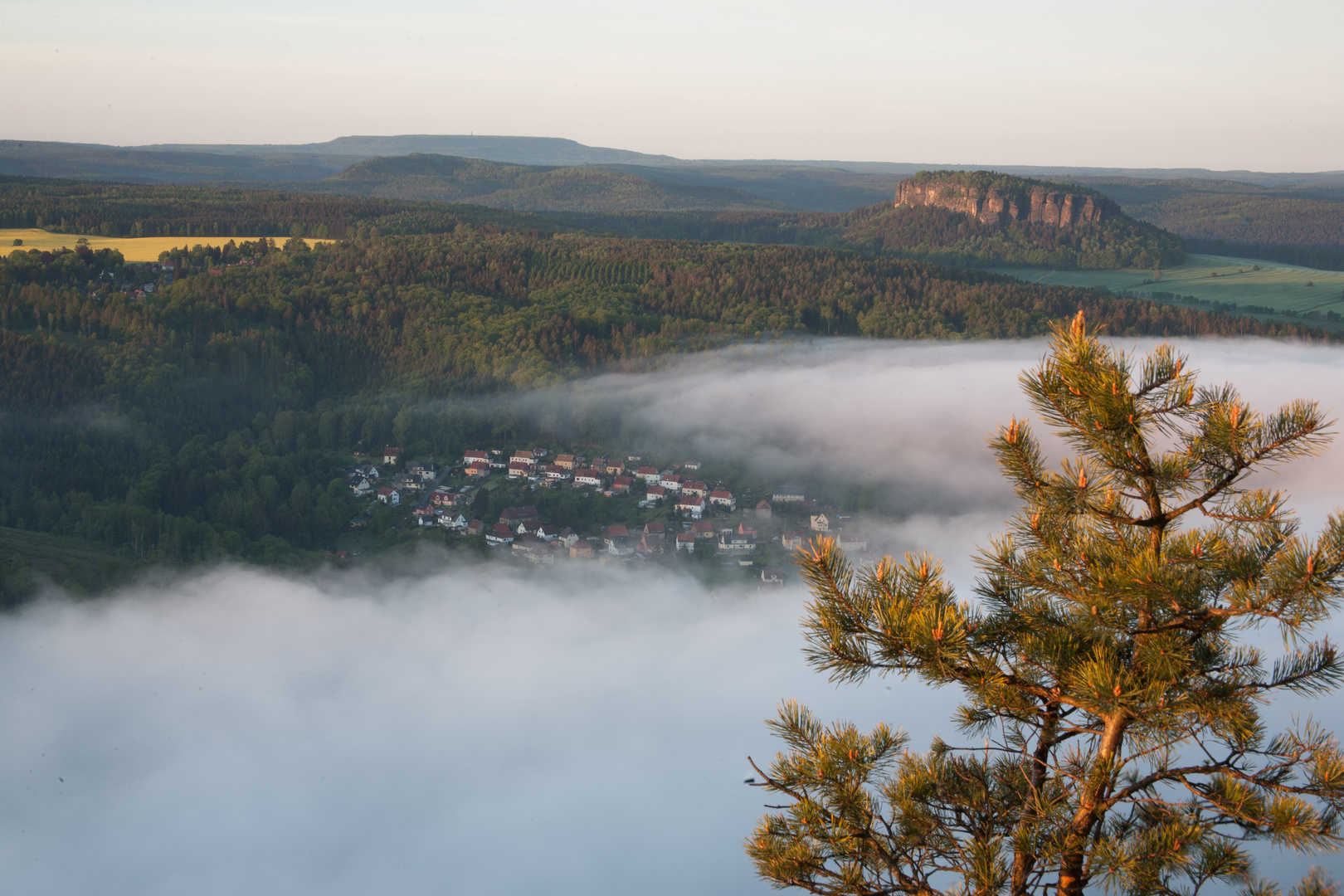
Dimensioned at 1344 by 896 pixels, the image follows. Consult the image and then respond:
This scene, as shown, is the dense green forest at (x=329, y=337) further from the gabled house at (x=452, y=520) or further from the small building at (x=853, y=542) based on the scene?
the small building at (x=853, y=542)

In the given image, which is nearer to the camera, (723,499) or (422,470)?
(723,499)

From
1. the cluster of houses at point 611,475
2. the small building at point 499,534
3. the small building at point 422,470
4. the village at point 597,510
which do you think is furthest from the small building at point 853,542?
the small building at point 422,470

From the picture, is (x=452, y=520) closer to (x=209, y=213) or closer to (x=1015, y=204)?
(x=209, y=213)

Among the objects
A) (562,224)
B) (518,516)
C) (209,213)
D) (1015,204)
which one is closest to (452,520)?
(518,516)

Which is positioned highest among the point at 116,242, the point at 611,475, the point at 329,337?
the point at 116,242

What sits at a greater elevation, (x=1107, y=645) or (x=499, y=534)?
(x=1107, y=645)

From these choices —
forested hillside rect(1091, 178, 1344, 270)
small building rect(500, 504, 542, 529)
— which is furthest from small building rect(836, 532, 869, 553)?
forested hillside rect(1091, 178, 1344, 270)

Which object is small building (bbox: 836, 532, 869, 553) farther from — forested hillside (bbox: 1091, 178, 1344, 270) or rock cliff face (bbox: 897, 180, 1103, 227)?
forested hillside (bbox: 1091, 178, 1344, 270)

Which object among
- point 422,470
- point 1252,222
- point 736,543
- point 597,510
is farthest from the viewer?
point 1252,222
